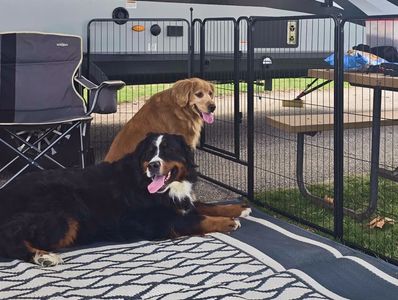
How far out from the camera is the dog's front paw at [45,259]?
147 inches

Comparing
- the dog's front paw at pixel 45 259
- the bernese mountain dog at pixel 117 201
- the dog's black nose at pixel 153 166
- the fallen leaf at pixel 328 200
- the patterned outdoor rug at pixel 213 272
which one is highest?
the dog's black nose at pixel 153 166

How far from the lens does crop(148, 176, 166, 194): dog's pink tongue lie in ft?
13.5

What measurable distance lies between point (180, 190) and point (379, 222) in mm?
1403

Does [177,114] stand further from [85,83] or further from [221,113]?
[221,113]

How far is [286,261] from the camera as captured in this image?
3.82 metres

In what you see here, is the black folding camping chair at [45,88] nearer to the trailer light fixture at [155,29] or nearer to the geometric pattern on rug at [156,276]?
the trailer light fixture at [155,29]

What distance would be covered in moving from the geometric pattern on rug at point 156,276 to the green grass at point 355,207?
0.89 meters

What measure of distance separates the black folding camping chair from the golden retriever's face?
2.03 ft

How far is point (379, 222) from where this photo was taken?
15.3ft

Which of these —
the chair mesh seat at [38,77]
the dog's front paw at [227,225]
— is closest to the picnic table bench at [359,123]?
the dog's front paw at [227,225]

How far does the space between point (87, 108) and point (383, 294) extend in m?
3.07

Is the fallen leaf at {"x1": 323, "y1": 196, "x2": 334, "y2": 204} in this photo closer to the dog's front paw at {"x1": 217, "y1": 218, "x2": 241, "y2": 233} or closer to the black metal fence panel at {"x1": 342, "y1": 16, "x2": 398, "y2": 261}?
the black metal fence panel at {"x1": 342, "y1": 16, "x2": 398, "y2": 261}

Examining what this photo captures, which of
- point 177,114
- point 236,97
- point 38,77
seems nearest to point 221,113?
point 236,97

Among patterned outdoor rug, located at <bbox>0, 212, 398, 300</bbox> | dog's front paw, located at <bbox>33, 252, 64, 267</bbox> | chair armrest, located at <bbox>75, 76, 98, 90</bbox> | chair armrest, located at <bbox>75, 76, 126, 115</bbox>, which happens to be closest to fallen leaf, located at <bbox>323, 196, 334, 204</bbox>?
patterned outdoor rug, located at <bbox>0, 212, 398, 300</bbox>
